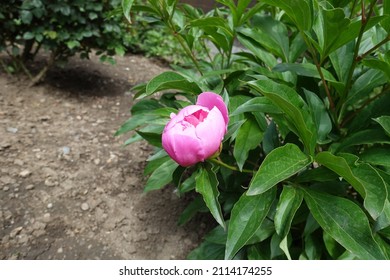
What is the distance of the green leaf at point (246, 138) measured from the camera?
1.05 metres

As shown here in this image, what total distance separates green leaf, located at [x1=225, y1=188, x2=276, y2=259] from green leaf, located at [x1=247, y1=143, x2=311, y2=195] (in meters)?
0.13

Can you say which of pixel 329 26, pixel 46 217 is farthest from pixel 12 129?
pixel 329 26

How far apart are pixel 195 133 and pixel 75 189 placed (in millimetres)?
992

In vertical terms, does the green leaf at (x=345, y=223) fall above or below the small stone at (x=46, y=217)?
above

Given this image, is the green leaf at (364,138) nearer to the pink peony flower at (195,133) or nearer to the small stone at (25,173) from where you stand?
the pink peony flower at (195,133)

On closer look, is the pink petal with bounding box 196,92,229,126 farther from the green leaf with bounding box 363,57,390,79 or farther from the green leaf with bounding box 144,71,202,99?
the green leaf with bounding box 363,57,390,79

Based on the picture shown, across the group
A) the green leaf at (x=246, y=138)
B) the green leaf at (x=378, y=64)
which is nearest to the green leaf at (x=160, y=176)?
the green leaf at (x=246, y=138)

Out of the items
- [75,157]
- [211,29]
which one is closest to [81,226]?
[75,157]

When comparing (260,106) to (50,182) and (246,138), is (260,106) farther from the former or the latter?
(50,182)

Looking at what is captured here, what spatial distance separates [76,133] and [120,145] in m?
0.24

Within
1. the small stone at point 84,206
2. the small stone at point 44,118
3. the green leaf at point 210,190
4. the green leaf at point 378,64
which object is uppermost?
the green leaf at point 378,64

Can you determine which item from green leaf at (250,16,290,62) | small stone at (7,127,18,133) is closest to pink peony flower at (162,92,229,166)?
green leaf at (250,16,290,62)

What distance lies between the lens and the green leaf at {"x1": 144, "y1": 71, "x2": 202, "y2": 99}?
97 cm

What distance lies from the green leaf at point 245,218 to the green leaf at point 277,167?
0.13m
